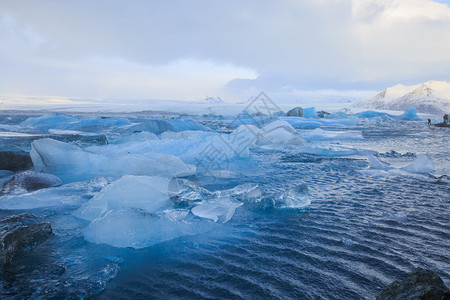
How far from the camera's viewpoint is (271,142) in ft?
30.3

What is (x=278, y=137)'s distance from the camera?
9.24 m

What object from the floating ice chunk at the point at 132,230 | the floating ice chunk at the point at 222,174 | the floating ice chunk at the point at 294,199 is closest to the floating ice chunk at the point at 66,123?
the floating ice chunk at the point at 222,174

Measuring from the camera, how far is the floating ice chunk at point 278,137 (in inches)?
344

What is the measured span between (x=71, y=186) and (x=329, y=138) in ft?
30.3

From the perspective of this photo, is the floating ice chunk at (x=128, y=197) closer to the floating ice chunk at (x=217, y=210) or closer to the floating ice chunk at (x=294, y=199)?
the floating ice chunk at (x=217, y=210)

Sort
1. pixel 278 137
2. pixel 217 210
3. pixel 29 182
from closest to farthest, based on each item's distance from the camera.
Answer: pixel 217 210 < pixel 29 182 < pixel 278 137

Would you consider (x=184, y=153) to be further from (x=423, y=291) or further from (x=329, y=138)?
(x=329, y=138)

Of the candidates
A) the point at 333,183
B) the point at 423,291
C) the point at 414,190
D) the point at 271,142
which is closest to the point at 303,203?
the point at 333,183

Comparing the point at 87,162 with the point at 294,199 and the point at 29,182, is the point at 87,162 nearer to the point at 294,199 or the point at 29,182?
the point at 29,182

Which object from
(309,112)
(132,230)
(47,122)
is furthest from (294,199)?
(309,112)

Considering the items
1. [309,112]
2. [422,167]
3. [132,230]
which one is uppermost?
[309,112]

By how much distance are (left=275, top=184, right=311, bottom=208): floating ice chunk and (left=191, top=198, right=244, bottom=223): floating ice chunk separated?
0.45 meters

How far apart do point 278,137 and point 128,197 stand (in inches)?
276

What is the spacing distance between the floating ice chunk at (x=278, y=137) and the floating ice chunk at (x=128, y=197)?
5.84 meters
